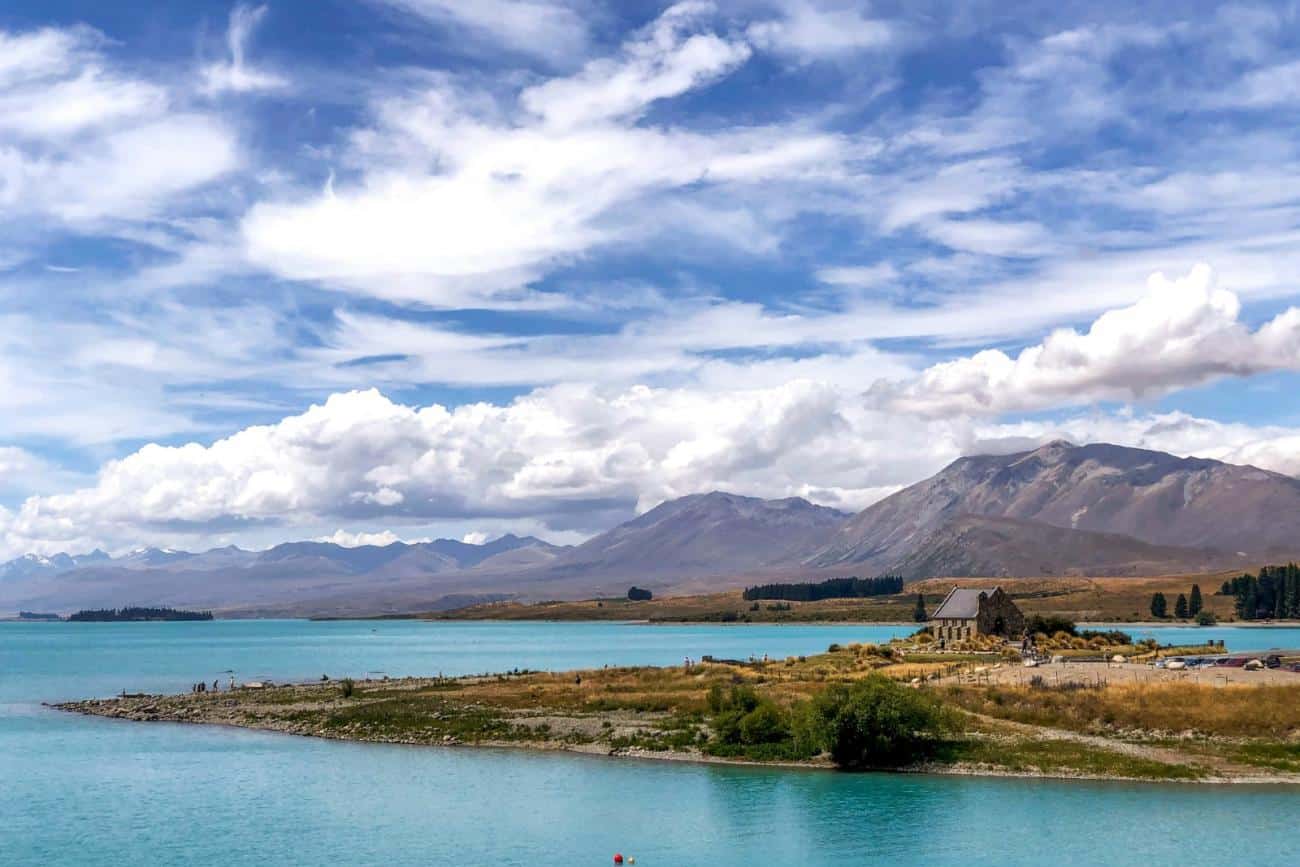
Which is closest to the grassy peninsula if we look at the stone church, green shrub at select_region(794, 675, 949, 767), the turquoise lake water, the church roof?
green shrub at select_region(794, 675, 949, 767)

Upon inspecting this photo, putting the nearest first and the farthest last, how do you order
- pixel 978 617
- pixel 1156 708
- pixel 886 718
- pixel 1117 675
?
pixel 886 718
pixel 1156 708
pixel 1117 675
pixel 978 617

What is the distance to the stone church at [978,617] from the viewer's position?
12406 cm

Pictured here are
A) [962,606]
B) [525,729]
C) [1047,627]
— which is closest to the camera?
[525,729]

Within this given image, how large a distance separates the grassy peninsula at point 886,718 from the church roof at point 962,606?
26.2 metres

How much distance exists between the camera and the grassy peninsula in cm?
6431

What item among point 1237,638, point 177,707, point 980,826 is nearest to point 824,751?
point 980,826

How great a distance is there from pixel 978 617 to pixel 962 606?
4.61 meters

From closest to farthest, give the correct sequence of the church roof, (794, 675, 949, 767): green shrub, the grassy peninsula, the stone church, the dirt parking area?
the grassy peninsula → (794, 675, 949, 767): green shrub → the dirt parking area → the stone church → the church roof

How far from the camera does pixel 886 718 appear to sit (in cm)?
6456

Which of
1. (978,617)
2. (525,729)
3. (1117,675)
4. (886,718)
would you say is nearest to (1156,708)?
(1117,675)

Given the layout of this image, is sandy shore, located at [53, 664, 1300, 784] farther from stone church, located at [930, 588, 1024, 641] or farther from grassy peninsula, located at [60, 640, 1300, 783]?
stone church, located at [930, 588, 1024, 641]

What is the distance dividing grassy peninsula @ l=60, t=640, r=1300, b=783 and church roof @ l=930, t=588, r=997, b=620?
26.2 meters

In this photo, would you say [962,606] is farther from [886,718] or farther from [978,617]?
[886,718]

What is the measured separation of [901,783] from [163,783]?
1585 inches
